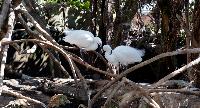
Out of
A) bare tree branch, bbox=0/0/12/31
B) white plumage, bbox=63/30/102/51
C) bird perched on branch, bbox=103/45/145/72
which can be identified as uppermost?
bare tree branch, bbox=0/0/12/31

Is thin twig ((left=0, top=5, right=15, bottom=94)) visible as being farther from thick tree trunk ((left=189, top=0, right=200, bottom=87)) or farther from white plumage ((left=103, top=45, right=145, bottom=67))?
white plumage ((left=103, top=45, right=145, bottom=67))

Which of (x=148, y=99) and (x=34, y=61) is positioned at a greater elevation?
(x=148, y=99)

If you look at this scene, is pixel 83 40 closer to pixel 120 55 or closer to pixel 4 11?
pixel 120 55

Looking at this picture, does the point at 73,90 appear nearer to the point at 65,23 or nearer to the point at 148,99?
the point at 148,99

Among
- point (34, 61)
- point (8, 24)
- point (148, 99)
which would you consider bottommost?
point (34, 61)

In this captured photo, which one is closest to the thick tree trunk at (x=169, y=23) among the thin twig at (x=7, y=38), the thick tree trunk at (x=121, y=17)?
the thick tree trunk at (x=121, y=17)

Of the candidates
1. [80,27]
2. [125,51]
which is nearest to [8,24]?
[125,51]

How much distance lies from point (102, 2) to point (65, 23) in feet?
5.62

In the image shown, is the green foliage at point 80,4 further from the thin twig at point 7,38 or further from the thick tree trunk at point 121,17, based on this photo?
the thin twig at point 7,38

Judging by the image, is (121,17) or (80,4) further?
(80,4)

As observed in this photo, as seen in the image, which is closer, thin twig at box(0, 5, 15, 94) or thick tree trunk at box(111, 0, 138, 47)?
thin twig at box(0, 5, 15, 94)

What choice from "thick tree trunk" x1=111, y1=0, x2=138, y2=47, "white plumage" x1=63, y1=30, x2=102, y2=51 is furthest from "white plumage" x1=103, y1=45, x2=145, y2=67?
"thick tree trunk" x1=111, y1=0, x2=138, y2=47

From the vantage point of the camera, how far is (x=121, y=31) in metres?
5.13

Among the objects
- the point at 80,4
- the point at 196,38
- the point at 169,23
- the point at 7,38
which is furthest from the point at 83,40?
the point at 80,4
